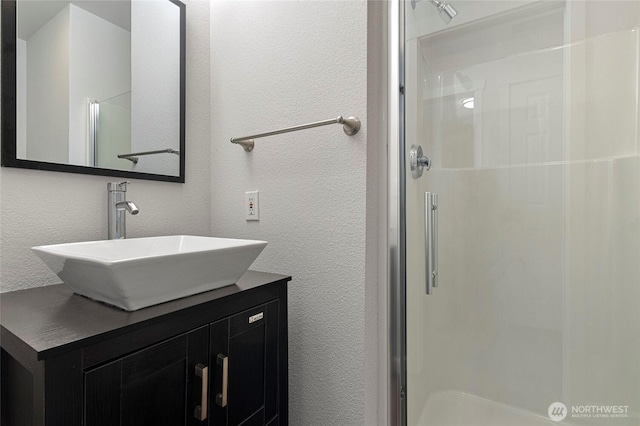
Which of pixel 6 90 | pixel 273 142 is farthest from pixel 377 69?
pixel 6 90

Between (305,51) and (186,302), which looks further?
(305,51)

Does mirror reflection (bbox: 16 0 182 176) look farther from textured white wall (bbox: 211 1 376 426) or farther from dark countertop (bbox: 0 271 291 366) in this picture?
dark countertop (bbox: 0 271 291 366)

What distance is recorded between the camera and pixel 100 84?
3.61 feet

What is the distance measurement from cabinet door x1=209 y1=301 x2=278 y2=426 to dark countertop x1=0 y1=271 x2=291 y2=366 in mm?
95

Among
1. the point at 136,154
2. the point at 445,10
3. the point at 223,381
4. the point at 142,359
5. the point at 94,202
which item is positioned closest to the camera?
the point at 142,359

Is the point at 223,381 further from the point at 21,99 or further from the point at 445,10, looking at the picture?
the point at 445,10

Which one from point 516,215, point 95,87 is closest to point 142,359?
point 95,87

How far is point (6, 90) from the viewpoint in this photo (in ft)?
2.93

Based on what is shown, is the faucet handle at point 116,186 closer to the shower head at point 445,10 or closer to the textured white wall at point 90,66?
the textured white wall at point 90,66

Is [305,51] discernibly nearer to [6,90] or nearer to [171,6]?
[171,6]

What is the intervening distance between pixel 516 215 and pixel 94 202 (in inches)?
65.2

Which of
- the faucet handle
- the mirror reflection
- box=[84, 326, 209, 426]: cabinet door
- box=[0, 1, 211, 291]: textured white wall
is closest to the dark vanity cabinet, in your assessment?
box=[84, 326, 209, 426]: cabinet door

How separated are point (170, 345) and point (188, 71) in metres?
1.09

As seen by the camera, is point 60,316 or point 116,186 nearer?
point 60,316
